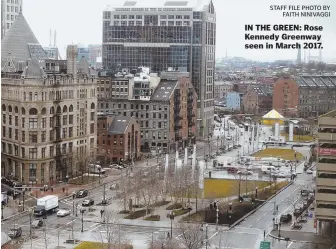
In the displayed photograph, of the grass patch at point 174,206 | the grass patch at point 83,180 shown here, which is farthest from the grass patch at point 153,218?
the grass patch at point 83,180

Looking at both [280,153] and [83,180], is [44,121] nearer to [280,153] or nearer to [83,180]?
[83,180]

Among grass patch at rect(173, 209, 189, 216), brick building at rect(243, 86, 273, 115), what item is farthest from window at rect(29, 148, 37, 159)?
brick building at rect(243, 86, 273, 115)

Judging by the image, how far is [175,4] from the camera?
11156mm

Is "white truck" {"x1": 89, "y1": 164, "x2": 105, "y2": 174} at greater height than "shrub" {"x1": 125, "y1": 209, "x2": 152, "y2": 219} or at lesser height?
greater

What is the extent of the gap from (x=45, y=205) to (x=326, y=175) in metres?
2.65

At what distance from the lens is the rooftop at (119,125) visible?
34.0 feet

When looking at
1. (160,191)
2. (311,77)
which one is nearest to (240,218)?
(160,191)

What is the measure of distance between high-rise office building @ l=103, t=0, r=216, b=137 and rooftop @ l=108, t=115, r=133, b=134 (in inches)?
37.3

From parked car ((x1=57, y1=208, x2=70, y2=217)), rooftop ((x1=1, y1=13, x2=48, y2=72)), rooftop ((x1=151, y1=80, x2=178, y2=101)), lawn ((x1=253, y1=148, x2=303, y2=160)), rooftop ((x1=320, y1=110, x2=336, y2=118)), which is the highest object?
rooftop ((x1=1, y1=13, x2=48, y2=72))

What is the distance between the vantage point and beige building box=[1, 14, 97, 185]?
29.2ft

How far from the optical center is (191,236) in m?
6.23

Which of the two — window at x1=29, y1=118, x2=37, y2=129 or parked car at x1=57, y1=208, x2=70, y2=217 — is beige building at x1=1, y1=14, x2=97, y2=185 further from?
parked car at x1=57, y1=208, x2=70, y2=217

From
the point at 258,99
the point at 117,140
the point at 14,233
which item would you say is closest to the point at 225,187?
the point at 258,99

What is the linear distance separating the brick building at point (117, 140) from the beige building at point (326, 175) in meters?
4.11
